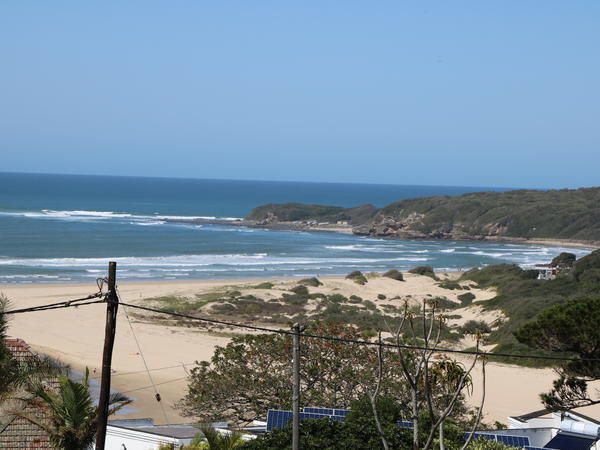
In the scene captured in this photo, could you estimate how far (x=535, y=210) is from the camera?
109500mm

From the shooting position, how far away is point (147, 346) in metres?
32.6

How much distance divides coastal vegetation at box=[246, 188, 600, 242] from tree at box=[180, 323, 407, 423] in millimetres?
81837

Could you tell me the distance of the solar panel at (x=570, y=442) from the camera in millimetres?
16453

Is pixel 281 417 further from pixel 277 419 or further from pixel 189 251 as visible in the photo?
pixel 189 251

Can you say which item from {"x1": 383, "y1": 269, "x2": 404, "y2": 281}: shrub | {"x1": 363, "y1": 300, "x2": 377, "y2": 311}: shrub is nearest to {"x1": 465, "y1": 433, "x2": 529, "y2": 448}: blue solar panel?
{"x1": 363, "y1": 300, "x2": 377, "y2": 311}: shrub

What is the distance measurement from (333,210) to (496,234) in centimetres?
2783

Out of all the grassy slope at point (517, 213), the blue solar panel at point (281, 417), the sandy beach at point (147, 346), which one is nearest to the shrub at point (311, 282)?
the sandy beach at point (147, 346)

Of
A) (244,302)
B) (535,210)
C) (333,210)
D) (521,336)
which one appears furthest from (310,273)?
(333,210)

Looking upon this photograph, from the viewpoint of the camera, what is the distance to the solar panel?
1645 cm

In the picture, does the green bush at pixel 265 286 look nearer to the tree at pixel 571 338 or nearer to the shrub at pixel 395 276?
the shrub at pixel 395 276

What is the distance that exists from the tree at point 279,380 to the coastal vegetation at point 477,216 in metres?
81.8

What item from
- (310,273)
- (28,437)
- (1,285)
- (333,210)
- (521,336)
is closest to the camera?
(28,437)

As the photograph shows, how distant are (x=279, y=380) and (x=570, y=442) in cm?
631

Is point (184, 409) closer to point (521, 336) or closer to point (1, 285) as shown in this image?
point (521, 336)
